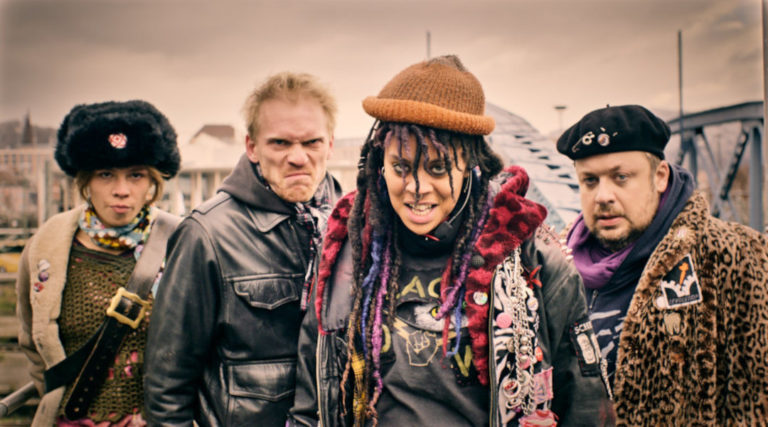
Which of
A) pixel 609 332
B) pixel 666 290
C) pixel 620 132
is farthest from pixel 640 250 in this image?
pixel 620 132

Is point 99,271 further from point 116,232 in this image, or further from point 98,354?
point 98,354

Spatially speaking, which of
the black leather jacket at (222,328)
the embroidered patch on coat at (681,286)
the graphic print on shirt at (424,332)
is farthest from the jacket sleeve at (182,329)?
the embroidered patch on coat at (681,286)

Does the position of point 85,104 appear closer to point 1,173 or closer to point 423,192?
point 423,192

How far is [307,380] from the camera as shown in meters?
1.71

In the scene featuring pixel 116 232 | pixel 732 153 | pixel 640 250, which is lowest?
pixel 640 250

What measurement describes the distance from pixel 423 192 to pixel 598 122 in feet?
3.85

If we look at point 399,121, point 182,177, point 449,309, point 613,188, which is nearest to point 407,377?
point 449,309

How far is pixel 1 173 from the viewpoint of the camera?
6.76 m

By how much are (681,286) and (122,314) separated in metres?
2.44

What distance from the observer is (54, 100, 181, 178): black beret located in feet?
7.90

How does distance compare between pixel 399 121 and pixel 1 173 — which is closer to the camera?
pixel 399 121

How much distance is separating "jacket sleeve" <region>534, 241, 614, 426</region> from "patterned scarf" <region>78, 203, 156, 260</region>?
193 centimetres

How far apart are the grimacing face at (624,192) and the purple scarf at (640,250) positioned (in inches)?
1.5

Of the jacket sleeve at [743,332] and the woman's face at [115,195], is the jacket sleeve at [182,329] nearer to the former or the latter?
the woman's face at [115,195]
